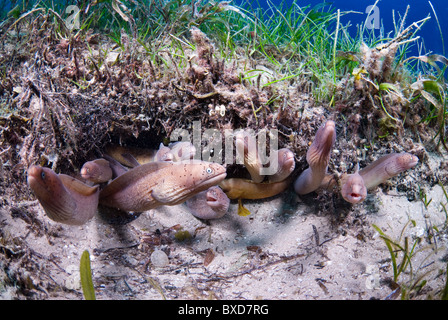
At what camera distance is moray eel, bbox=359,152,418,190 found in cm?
253

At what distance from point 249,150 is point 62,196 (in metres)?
1.62

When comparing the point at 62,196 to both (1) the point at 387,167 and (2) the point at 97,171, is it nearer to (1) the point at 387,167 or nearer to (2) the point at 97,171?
(2) the point at 97,171

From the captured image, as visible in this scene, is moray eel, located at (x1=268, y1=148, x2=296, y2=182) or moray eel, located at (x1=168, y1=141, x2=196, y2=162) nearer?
moray eel, located at (x1=268, y1=148, x2=296, y2=182)

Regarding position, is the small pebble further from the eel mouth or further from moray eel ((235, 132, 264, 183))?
the eel mouth

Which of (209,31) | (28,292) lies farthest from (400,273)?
(209,31)

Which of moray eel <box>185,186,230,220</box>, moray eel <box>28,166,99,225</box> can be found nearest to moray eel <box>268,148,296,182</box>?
moray eel <box>185,186,230,220</box>

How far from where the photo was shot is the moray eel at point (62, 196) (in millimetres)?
1739

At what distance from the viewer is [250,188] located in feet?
10.1

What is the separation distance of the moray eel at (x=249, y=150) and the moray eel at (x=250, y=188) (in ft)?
0.80

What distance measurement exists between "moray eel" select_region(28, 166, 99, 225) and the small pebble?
0.73 m
